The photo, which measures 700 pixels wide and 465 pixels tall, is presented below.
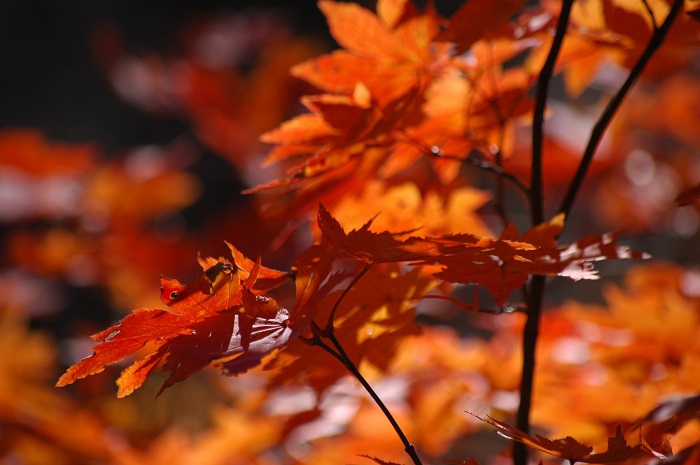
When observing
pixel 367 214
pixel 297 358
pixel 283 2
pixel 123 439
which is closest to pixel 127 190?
pixel 123 439

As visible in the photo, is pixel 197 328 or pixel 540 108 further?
pixel 540 108

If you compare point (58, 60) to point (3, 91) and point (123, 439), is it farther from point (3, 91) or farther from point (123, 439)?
point (123, 439)

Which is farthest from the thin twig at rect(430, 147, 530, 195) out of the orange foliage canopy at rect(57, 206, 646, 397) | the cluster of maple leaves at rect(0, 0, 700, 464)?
the orange foliage canopy at rect(57, 206, 646, 397)

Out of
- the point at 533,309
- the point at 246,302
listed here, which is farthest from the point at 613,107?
the point at 246,302

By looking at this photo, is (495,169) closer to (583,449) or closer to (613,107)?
(613,107)

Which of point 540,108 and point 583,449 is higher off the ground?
point 540,108

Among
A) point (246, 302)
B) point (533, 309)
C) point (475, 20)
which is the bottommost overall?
point (533, 309)

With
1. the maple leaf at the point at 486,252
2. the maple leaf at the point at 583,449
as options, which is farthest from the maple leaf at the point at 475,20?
the maple leaf at the point at 583,449

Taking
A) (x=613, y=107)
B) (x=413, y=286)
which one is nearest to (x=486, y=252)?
(x=413, y=286)
